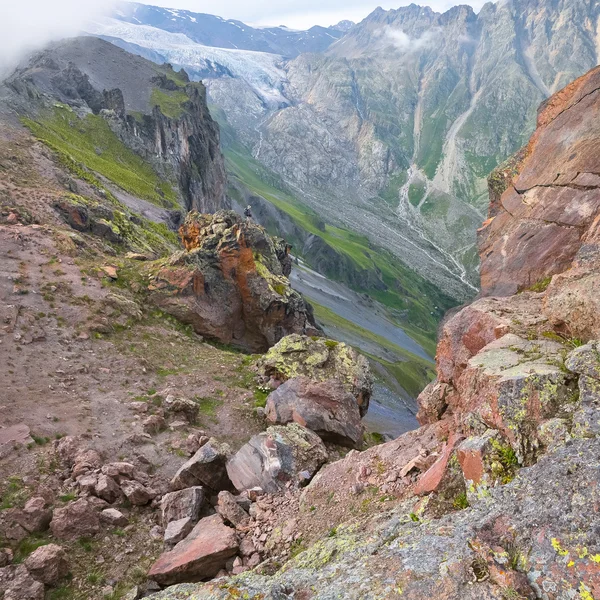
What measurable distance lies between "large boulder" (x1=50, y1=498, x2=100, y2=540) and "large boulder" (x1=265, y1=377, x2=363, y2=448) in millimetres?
12180

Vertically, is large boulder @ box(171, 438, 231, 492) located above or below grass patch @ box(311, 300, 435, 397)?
above

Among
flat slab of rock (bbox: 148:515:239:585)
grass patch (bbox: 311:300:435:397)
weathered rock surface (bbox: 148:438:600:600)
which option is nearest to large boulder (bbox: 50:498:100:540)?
flat slab of rock (bbox: 148:515:239:585)

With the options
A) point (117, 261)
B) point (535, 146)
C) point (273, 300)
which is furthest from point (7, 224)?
point (535, 146)

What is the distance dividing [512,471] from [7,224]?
166 feet

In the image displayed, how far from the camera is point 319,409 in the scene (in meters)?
27.5

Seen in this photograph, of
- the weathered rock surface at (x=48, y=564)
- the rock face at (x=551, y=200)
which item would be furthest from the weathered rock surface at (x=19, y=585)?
the rock face at (x=551, y=200)

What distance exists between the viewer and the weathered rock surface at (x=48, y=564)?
A: 612 inches

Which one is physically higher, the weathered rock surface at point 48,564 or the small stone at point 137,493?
the small stone at point 137,493

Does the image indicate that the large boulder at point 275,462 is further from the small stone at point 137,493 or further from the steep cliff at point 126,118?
the steep cliff at point 126,118

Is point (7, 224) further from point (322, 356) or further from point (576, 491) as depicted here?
point (576, 491)

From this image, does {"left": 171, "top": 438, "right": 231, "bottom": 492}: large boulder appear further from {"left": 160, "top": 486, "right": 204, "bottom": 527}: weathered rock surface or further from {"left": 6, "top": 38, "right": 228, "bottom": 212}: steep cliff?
{"left": 6, "top": 38, "right": 228, "bottom": 212}: steep cliff

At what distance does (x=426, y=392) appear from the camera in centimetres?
2073

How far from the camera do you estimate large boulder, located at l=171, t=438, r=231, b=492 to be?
20703 millimetres

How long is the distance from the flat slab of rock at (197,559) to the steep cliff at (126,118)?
275ft
